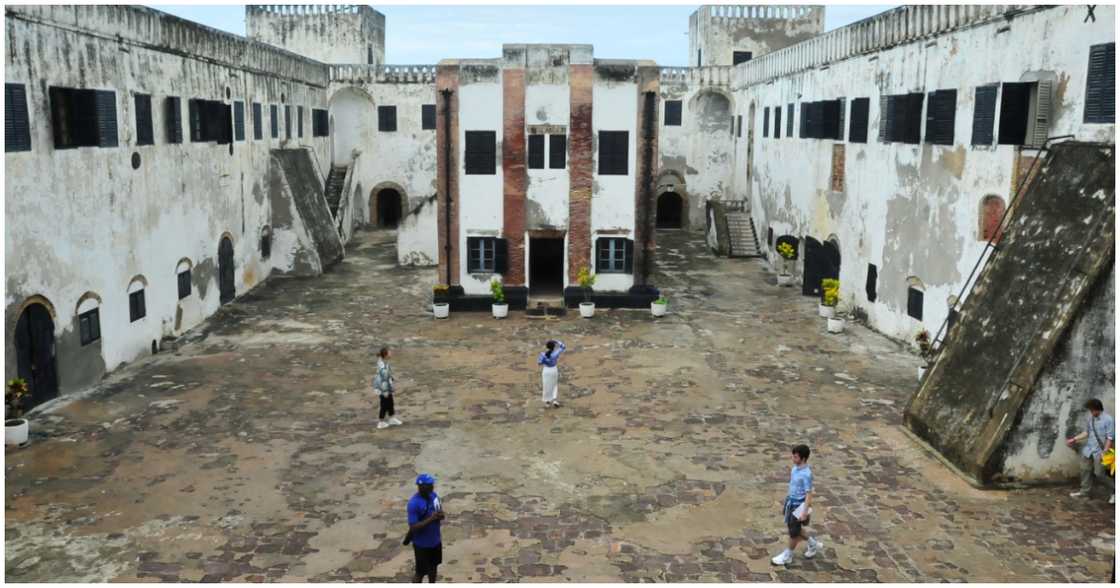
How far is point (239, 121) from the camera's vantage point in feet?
87.8

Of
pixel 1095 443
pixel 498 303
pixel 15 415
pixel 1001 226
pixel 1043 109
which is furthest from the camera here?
pixel 498 303

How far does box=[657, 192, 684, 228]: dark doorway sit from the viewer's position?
43.6m

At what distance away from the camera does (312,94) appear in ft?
121

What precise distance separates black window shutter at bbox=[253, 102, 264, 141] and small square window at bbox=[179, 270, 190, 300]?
7.70 meters

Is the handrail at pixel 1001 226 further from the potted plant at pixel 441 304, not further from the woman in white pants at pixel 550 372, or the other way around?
the potted plant at pixel 441 304

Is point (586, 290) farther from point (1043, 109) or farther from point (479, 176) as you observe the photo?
point (1043, 109)

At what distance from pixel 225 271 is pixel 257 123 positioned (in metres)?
6.08

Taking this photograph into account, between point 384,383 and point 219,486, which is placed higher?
point 384,383

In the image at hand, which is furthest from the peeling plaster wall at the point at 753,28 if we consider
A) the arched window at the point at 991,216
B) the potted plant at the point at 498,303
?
the arched window at the point at 991,216

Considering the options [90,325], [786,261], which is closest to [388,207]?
[786,261]

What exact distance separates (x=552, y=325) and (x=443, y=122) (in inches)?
256

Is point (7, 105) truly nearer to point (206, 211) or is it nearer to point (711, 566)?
point (206, 211)

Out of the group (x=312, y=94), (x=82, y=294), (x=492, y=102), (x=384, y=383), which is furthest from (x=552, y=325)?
(x=312, y=94)

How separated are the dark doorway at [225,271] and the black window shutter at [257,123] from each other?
474cm
